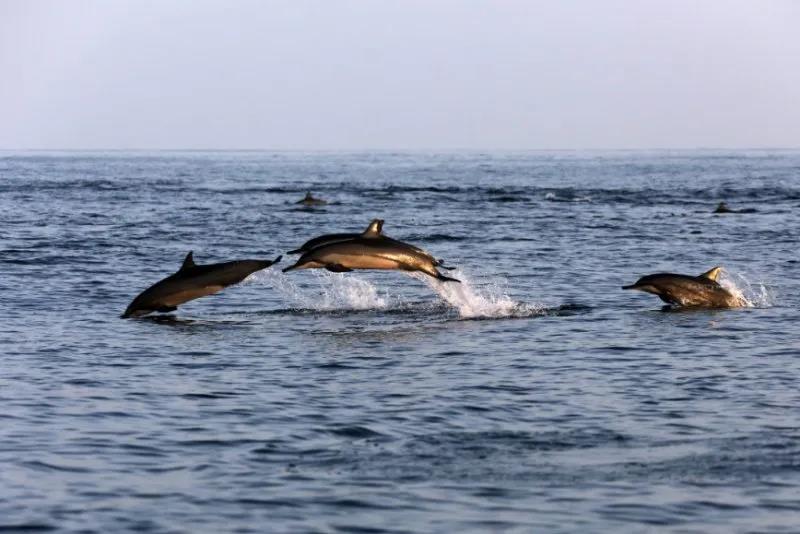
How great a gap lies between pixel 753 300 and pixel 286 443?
12380mm

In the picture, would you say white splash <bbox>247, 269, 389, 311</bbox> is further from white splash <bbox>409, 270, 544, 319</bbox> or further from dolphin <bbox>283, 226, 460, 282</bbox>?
dolphin <bbox>283, 226, 460, 282</bbox>

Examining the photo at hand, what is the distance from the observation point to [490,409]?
13.2 m

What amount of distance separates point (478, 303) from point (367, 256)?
262 cm

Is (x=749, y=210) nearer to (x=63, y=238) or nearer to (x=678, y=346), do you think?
(x=63, y=238)

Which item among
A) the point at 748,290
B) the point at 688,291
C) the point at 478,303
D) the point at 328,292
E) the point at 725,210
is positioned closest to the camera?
the point at 478,303

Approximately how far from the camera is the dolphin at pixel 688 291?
834 inches

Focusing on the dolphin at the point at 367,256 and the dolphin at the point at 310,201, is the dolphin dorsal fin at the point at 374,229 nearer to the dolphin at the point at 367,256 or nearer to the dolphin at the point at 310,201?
the dolphin at the point at 367,256

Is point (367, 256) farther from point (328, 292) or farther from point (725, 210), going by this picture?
point (725, 210)

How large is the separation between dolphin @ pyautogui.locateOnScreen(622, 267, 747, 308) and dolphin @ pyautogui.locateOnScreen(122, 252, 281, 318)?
19.2 feet

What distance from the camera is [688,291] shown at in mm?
21188

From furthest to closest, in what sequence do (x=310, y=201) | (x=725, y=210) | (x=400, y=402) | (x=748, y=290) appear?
(x=310, y=201) → (x=725, y=210) → (x=748, y=290) → (x=400, y=402)

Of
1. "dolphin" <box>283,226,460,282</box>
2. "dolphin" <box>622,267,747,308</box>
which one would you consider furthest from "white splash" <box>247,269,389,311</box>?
"dolphin" <box>622,267,747,308</box>

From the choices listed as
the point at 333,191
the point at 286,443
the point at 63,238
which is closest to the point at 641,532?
the point at 286,443

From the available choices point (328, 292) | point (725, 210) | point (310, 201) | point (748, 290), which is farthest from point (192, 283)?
point (310, 201)
